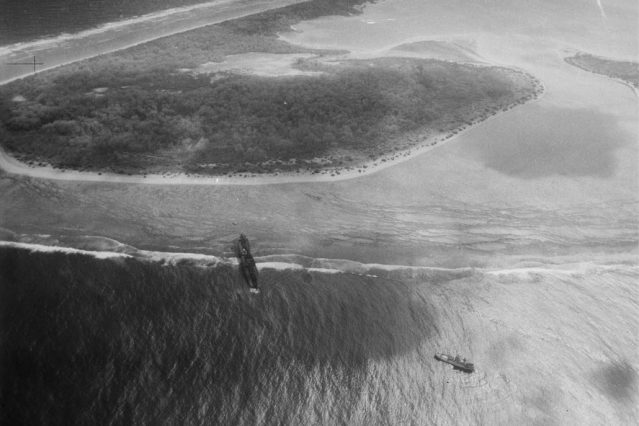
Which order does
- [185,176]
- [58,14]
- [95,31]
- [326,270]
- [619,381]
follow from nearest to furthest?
[619,381] < [326,270] < [185,176] < [95,31] < [58,14]

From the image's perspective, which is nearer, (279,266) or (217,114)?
(279,266)

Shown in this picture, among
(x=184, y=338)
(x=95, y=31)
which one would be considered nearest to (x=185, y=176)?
(x=184, y=338)

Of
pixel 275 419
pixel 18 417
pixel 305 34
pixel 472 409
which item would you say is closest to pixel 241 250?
pixel 275 419

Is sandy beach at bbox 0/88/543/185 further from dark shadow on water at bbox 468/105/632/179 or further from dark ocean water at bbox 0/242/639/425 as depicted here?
dark shadow on water at bbox 468/105/632/179

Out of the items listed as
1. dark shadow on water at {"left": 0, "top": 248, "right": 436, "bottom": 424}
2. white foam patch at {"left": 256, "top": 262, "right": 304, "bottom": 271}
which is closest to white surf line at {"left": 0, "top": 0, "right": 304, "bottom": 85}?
dark shadow on water at {"left": 0, "top": 248, "right": 436, "bottom": 424}

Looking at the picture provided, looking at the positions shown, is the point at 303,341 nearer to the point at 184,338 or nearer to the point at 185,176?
the point at 184,338

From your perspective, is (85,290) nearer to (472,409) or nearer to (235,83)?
(472,409)
